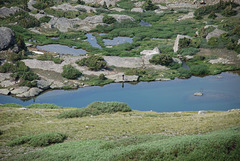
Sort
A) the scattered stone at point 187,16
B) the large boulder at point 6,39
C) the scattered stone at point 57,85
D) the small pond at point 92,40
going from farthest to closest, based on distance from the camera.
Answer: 1. the scattered stone at point 187,16
2. the small pond at point 92,40
3. the large boulder at point 6,39
4. the scattered stone at point 57,85

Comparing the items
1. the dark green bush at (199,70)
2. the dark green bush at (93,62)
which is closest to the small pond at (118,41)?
the dark green bush at (93,62)

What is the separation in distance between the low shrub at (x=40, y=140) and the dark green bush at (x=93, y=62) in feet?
112

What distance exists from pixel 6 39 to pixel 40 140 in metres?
47.4

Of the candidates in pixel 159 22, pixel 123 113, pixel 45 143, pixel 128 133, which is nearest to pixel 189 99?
pixel 123 113

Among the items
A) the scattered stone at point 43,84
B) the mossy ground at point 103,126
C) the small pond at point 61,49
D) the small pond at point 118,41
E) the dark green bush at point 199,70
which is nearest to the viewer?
the mossy ground at point 103,126

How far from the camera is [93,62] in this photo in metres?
58.9

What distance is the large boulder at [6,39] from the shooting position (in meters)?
63.6

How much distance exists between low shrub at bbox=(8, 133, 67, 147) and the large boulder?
44.6 meters

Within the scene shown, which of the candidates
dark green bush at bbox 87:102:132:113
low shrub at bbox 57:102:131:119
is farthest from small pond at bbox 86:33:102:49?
low shrub at bbox 57:102:131:119

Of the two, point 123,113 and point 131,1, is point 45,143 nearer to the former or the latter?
point 123,113

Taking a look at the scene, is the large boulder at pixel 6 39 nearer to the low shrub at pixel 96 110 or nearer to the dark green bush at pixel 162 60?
the dark green bush at pixel 162 60

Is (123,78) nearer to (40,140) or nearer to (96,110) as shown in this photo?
(96,110)

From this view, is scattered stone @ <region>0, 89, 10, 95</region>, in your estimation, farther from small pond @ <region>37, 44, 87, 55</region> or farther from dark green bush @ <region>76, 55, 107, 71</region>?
small pond @ <region>37, 44, 87, 55</region>

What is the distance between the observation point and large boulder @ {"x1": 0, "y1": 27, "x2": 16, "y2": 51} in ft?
209
